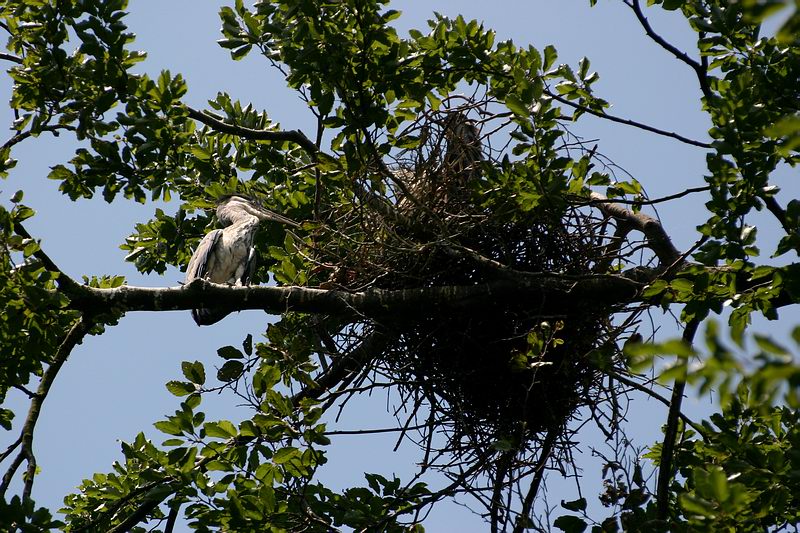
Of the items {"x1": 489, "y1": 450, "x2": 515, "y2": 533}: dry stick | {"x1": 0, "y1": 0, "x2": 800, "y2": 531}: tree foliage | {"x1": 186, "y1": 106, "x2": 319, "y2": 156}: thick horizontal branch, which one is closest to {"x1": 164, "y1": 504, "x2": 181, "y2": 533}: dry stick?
{"x1": 0, "y1": 0, "x2": 800, "y2": 531}: tree foliage

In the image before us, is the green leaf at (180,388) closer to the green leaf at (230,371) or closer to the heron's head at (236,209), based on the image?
the green leaf at (230,371)

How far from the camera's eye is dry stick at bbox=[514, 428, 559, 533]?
4.33 metres

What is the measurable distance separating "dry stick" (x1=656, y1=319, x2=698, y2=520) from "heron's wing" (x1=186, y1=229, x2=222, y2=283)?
3691 mm

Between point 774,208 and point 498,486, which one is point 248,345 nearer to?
point 498,486

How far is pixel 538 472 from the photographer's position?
4898mm

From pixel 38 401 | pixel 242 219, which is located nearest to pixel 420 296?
pixel 38 401

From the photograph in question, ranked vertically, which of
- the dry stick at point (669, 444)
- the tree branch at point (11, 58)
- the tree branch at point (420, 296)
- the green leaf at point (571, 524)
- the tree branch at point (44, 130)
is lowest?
the green leaf at point (571, 524)

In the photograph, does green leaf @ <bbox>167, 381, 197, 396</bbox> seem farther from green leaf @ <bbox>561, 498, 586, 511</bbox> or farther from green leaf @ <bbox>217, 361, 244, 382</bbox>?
green leaf @ <bbox>561, 498, 586, 511</bbox>

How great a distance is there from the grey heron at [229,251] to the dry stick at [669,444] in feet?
10.8

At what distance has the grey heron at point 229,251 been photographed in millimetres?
6547

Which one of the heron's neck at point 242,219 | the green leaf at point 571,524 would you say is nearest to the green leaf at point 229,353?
the green leaf at point 571,524

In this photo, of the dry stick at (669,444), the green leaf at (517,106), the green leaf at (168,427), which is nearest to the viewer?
the dry stick at (669,444)

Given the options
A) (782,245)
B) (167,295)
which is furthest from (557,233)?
(167,295)

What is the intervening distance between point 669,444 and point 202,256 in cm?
386
